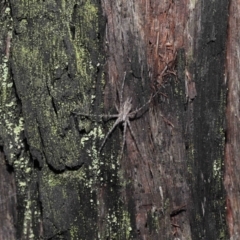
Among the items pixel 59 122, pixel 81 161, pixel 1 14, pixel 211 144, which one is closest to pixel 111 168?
pixel 81 161

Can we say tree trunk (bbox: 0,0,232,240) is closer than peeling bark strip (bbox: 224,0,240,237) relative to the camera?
Yes

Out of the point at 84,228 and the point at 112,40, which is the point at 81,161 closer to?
the point at 84,228

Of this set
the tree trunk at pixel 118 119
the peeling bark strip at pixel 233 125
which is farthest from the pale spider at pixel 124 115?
the peeling bark strip at pixel 233 125

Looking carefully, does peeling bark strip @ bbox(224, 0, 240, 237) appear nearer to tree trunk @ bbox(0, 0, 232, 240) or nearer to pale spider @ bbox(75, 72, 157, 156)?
tree trunk @ bbox(0, 0, 232, 240)

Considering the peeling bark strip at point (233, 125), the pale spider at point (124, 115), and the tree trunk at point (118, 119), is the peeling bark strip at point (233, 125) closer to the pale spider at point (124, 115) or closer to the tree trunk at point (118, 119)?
the tree trunk at point (118, 119)

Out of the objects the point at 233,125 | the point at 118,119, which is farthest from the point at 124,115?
the point at 233,125

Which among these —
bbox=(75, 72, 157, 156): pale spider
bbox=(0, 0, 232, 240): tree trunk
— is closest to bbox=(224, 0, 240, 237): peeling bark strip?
bbox=(0, 0, 232, 240): tree trunk

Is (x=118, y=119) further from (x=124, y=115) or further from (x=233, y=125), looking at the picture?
(x=233, y=125)
